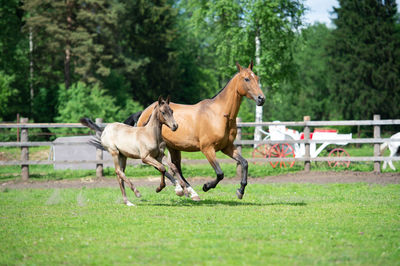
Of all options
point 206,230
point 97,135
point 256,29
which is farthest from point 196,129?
point 256,29

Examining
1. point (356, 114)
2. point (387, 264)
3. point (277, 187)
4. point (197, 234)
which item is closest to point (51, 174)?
point (277, 187)

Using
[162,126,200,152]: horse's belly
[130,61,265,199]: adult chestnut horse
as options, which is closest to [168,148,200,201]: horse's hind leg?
[130,61,265,199]: adult chestnut horse

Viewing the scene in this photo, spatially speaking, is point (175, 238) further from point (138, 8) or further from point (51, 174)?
point (138, 8)

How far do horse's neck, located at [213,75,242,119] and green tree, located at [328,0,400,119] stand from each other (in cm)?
3435

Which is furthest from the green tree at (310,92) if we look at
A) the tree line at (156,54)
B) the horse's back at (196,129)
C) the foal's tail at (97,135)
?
the horse's back at (196,129)

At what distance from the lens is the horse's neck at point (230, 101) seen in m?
9.76

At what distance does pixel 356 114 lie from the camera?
1704 inches

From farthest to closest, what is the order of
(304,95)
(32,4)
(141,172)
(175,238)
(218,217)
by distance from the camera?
(304,95) < (32,4) < (141,172) < (218,217) < (175,238)

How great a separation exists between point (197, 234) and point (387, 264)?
95.5 inches

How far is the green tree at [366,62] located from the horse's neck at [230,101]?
113ft

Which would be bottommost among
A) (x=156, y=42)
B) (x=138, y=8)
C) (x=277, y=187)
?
(x=277, y=187)

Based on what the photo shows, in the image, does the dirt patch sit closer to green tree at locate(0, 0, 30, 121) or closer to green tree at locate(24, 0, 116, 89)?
green tree at locate(24, 0, 116, 89)

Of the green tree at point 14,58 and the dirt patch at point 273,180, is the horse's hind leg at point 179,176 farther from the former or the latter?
the green tree at point 14,58

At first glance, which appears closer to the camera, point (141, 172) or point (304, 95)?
point (141, 172)
